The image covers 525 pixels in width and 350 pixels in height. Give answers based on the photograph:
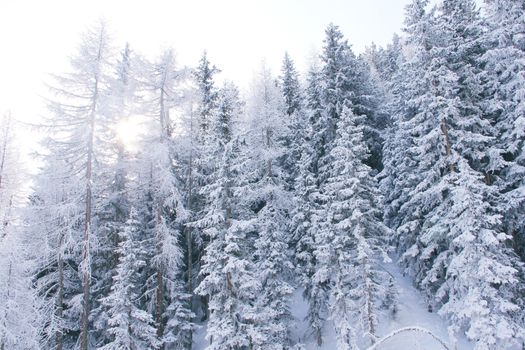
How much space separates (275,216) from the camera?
25.7 metres

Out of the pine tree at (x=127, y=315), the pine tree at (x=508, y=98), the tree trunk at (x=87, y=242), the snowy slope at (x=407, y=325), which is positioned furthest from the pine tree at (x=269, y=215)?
the pine tree at (x=508, y=98)

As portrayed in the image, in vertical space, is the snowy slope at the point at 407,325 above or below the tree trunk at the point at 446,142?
A: below

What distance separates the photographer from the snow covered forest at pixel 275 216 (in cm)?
1873

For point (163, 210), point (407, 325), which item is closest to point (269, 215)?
point (163, 210)

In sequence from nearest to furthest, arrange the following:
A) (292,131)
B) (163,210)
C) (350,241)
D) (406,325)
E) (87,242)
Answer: (87,242)
(350,241)
(406,325)
(163,210)
(292,131)

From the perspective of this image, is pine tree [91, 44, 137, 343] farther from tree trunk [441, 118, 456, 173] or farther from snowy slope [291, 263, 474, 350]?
tree trunk [441, 118, 456, 173]

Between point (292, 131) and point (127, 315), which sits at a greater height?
point (292, 131)

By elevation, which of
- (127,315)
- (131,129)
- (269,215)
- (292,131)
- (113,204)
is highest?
(292,131)

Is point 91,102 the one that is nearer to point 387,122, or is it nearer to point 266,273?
point 266,273

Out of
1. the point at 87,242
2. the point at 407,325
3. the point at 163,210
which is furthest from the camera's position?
the point at 163,210

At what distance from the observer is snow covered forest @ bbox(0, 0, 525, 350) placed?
1873cm

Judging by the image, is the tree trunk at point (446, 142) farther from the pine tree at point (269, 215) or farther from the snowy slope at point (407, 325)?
the pine tree at point (269, 215)

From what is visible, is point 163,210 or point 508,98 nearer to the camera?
point 508,98

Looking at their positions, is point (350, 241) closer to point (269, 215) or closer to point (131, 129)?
point (269, 215)
